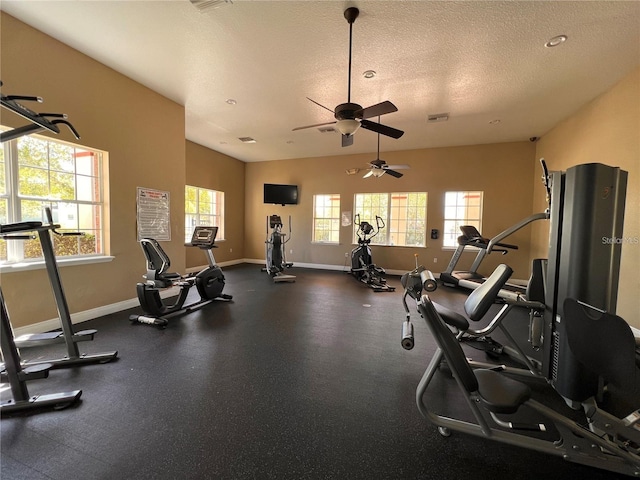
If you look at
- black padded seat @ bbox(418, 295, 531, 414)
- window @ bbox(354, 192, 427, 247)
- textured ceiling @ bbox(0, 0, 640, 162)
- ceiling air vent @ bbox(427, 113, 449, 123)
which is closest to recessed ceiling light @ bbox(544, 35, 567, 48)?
textured ceiling @ bbox(0, 0, 640, 162)

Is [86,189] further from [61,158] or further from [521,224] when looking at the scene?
[521,224]

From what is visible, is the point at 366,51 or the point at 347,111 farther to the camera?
the point at 366,51

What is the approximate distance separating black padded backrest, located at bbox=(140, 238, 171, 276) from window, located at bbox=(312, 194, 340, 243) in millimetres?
5133

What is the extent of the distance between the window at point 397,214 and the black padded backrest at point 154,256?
5249 millimetres

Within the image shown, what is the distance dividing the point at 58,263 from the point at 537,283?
5151mm

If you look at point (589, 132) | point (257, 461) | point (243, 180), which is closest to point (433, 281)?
point (257, 461)

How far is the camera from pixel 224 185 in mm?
7844

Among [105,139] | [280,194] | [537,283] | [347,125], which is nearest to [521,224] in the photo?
[537,283]

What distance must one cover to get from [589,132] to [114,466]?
21.7 ft

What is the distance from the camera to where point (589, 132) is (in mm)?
4059

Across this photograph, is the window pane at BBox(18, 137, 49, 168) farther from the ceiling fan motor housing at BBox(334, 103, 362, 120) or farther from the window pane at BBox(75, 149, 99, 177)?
the ceiling fan motor housing at BBox(334, 103, 362, 120)

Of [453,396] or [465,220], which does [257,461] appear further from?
[465,220]

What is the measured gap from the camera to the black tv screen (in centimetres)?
784

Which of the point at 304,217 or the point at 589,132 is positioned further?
the point at 304,217
